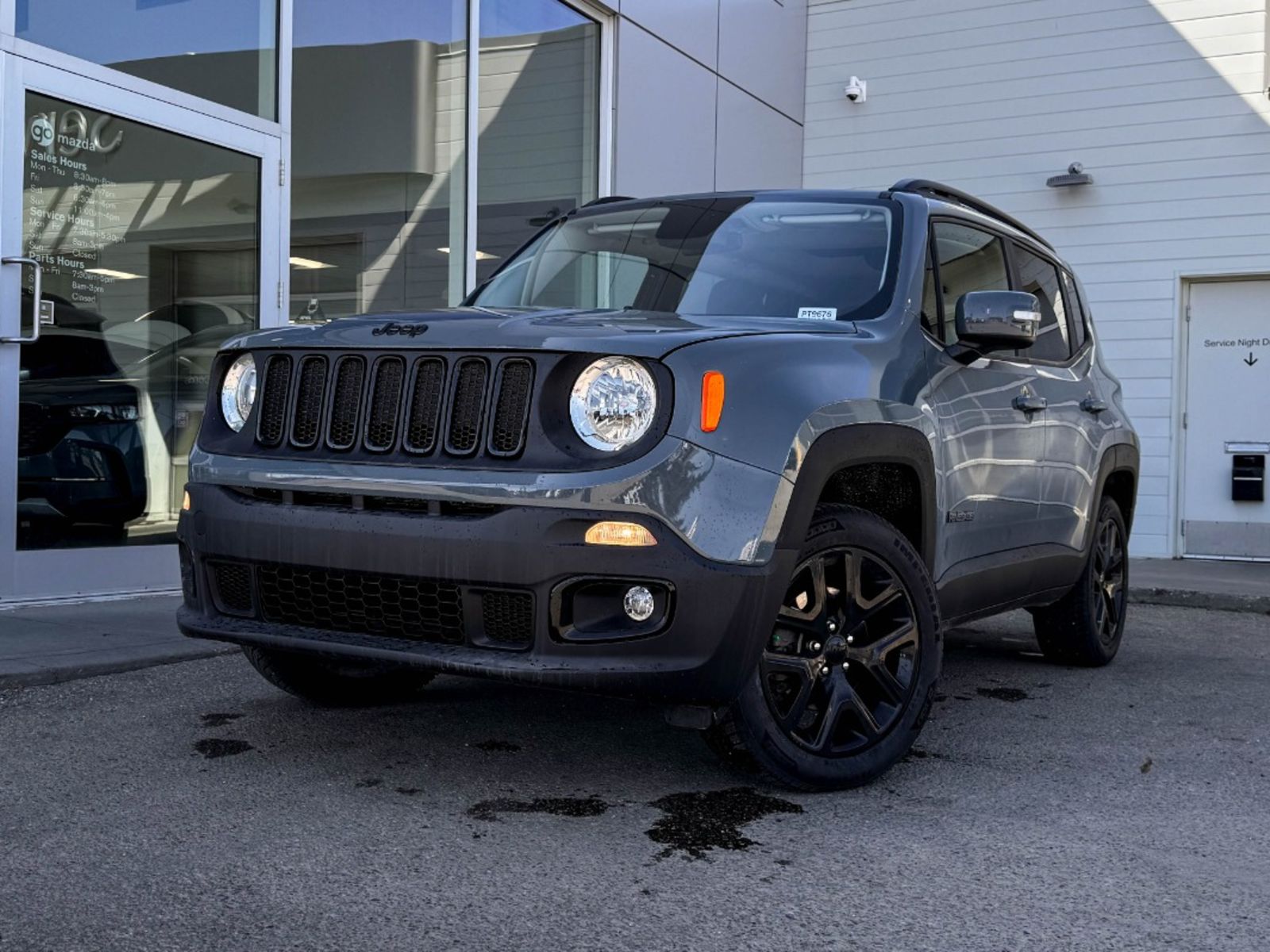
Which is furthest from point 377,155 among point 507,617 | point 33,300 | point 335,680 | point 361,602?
point 507,617

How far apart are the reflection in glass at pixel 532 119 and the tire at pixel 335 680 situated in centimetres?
538

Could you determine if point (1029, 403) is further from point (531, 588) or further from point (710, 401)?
point (531, 588)

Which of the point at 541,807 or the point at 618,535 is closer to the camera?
the point at 618,535

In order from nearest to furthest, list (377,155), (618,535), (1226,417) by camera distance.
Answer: (618,535)
(377,155)
(1226,417)

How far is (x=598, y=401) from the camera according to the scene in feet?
11.0

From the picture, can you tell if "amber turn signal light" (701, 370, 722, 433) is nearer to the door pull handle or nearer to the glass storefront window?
the door pull handle

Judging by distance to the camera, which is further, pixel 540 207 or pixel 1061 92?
pixel 1061 92

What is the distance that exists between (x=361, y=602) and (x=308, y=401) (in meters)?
0.59

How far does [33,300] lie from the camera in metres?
6.67

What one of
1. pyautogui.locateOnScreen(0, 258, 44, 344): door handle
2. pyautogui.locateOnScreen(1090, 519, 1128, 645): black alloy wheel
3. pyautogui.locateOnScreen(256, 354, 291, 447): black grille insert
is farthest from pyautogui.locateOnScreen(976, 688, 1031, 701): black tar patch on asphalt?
pyautogui.locateOnScreen(0, 258, 44, 344): door handle

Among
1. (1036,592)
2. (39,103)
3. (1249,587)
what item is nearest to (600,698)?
(1036,592)

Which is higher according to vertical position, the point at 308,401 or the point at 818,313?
the point at 818,313

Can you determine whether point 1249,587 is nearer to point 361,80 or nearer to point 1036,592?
point 1036,592

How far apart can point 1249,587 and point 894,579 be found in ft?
22.2
